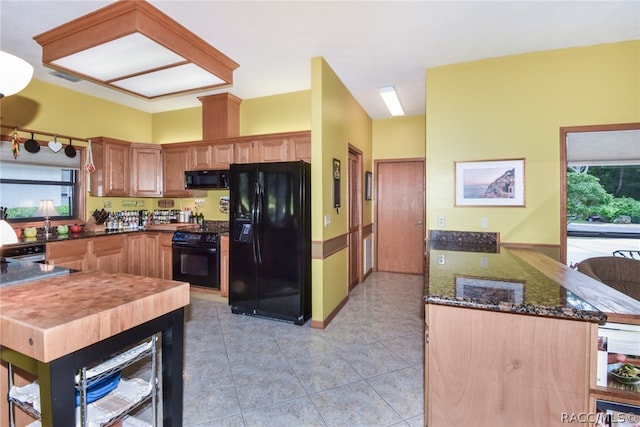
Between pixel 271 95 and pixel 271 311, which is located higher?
pixel 271 95

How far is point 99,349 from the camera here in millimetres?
1078

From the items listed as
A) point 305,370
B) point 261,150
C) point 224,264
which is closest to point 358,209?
point 261,150

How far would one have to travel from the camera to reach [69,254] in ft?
11.5

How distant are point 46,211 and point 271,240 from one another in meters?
2.91

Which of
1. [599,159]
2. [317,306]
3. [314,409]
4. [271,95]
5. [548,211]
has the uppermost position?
[271,95]

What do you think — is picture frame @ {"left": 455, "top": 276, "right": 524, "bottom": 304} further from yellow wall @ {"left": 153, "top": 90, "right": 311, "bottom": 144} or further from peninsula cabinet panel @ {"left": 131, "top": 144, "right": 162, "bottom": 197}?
peninsula cabinet panel @ {"left": 131, "top": 144, "right": 162, "bottom": 197}

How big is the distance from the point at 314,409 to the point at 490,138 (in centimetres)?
297

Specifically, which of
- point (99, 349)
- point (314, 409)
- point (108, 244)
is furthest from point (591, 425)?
point (108, 244)

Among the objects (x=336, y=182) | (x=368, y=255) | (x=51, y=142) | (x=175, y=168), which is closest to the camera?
(x=336, y=182)

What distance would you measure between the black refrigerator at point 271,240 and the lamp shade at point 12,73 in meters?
2.07

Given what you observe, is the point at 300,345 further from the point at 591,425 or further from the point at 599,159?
the point at 599,159

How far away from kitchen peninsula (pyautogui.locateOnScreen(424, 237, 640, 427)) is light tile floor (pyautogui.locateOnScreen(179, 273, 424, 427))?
64 centimetres

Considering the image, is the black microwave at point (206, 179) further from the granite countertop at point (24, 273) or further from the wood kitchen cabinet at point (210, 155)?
the granite countertop at point (24, 273)

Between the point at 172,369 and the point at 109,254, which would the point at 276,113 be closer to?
the point at 109,254
